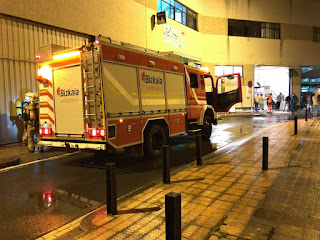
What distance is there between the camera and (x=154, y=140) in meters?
7.62

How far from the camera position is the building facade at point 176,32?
401 inches

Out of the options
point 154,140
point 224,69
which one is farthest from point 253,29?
point 154,140

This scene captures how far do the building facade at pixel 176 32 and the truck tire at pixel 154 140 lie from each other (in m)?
6.27

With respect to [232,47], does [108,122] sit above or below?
below

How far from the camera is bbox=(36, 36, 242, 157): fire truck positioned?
597 cm

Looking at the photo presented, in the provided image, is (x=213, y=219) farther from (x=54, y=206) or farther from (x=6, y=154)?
(x=6, y=154)

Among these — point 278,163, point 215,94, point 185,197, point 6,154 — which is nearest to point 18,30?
point 6,154

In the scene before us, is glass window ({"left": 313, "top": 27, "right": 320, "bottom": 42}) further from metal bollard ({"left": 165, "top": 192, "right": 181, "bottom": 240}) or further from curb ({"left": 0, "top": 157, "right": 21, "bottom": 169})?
metal bollard ({"left": 165, "top": 192, "right": 181, "bottom": 240})

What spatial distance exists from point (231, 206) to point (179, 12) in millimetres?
20318

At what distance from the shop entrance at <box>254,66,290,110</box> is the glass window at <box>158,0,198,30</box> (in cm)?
1167

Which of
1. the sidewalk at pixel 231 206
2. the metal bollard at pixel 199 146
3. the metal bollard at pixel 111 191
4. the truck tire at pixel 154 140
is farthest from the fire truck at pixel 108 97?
the metal bollard at pixel 111 191

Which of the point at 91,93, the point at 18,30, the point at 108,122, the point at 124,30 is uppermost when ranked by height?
the point at 124,30

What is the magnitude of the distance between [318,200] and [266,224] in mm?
1327

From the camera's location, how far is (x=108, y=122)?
591cm
